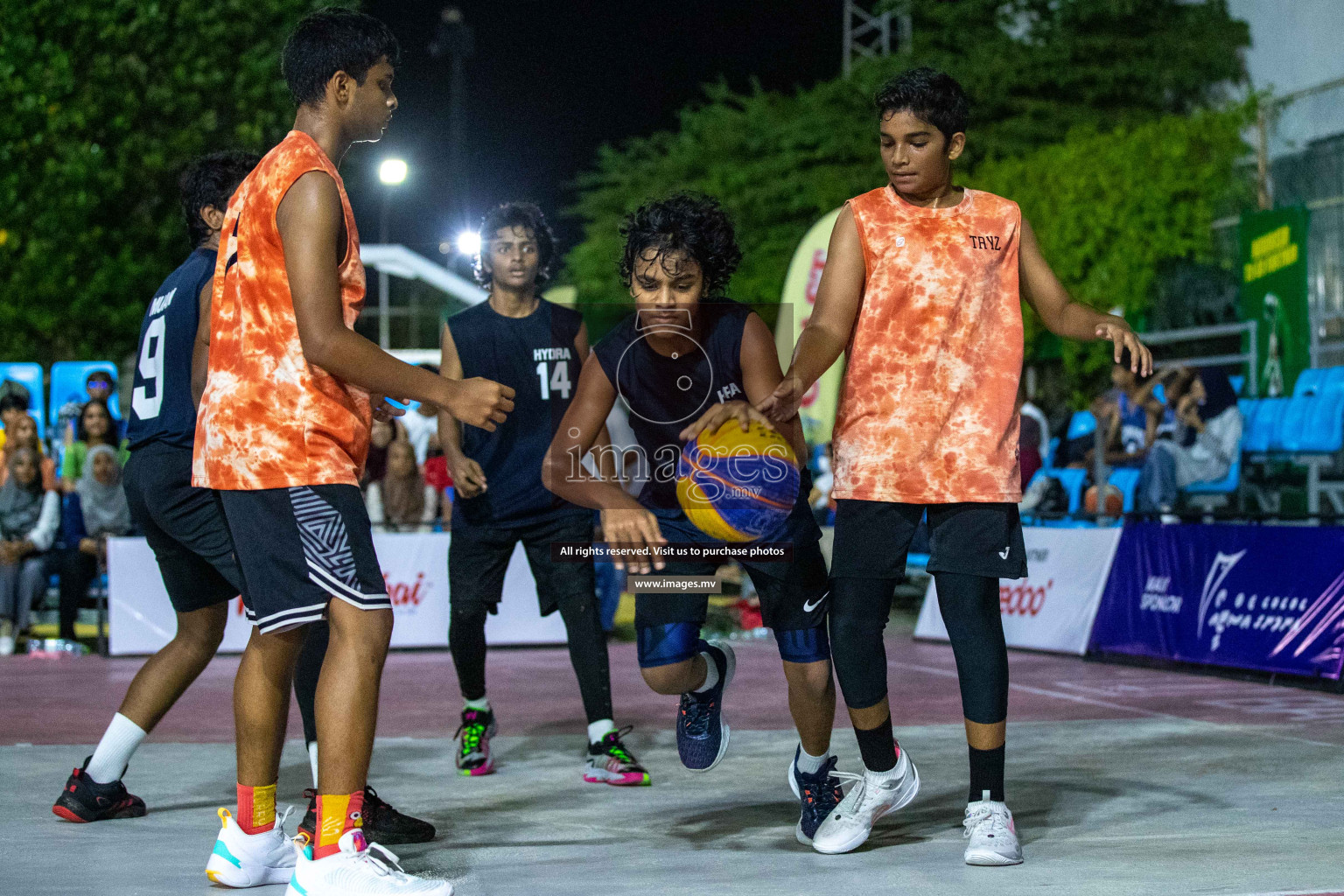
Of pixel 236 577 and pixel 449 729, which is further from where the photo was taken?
pixel 449 729

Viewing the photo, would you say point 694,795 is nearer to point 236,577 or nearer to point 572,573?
point 572,573

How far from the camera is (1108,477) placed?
1334 centimetres

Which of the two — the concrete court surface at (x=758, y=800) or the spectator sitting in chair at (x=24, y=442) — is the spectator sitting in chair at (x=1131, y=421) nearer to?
the concrete court surface at (x=758, y=800)

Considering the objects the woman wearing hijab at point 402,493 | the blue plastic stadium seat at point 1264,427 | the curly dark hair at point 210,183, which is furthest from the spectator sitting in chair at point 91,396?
the blue plastic stadium seat at point 1264,427

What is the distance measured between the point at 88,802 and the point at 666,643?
1.92 meters

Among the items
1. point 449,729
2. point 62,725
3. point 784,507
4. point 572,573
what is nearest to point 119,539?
point 62,725

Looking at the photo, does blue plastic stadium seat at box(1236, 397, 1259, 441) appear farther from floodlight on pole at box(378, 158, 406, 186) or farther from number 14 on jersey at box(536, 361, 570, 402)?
floodlight on pole at box(378, 158, 406, 186)

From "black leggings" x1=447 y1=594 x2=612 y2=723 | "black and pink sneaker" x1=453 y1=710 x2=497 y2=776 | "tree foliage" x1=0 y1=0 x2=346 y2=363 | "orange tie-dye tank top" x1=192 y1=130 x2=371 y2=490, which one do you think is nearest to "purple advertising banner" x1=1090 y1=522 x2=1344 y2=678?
"black leggings" x1=447 y1=594 x2=612 y2=723

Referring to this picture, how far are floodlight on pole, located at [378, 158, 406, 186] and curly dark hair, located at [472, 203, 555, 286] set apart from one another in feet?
41.3

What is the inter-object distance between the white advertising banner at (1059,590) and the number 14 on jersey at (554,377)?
4.65 meters

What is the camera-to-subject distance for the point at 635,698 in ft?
27.0

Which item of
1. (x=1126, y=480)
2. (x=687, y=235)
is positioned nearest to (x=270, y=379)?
(x=687, y=235)

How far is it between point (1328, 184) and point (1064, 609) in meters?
12.3

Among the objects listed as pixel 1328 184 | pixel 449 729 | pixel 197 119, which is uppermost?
pixel 197 119
